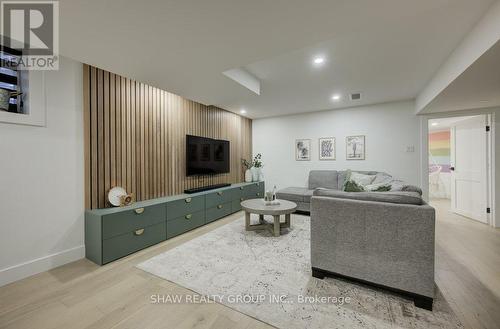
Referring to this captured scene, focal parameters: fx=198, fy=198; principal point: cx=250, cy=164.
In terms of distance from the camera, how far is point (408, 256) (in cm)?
158

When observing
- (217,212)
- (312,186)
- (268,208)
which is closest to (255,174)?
(312,186)

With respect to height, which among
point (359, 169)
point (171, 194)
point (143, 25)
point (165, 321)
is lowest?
point (165, 321)

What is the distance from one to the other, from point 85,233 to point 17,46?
6.99 ft

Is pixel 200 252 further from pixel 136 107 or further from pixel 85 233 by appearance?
pixel 136 107

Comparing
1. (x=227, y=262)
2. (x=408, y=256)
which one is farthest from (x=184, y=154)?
(x=408, y=256)

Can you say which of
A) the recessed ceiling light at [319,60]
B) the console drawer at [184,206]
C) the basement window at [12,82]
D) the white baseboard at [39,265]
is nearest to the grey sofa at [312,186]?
the console drawer at [184,206]

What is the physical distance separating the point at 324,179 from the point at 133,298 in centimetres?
424

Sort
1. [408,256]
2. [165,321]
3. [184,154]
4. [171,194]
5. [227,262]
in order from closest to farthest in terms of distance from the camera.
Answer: [165,321] → [408,256] → [227,262] → [171,194] → [184,154]

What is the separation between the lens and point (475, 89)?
2.57 meters

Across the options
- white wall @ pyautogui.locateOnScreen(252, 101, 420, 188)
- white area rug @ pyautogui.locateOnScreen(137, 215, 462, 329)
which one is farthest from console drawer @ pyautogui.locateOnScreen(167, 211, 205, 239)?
white wall @ pyautogui.locateOnScreen(252, 101, 420, 188)

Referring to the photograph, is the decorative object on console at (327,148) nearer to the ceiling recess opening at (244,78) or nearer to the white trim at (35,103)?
the ceiling recess opening at (244,78)

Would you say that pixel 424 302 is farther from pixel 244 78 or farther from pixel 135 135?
pixel 135 135

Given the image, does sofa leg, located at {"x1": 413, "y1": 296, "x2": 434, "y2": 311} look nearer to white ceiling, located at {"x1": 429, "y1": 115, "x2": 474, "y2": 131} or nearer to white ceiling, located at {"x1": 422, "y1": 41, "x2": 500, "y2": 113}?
white ceiling, located at {"x1": 422, "y1": 41, "x2": 500, "y2": 113}

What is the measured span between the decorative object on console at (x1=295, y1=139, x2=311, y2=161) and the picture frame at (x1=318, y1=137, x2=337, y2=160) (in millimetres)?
284
